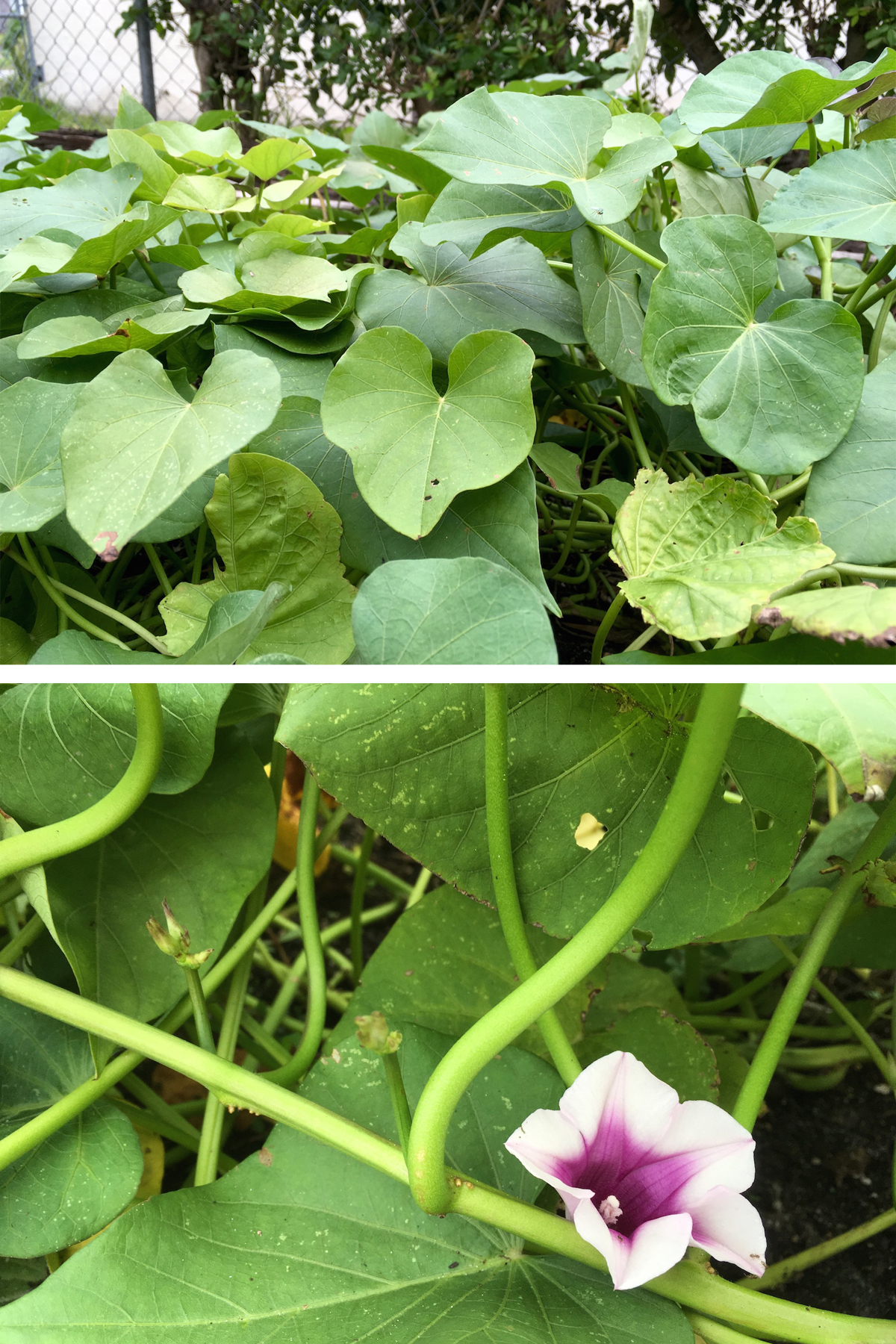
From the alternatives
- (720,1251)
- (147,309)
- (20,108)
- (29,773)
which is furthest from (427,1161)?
(20,108)

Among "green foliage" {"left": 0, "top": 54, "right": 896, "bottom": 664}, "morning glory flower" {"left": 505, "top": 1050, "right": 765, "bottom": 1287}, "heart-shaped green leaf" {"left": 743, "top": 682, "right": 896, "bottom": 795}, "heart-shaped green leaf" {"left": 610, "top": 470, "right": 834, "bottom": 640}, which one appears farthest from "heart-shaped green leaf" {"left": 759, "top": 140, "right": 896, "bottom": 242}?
"morning glory flower" {"left": 505, "top": 1050, "right": 765, "bottom": 1287}

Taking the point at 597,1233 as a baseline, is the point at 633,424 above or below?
above

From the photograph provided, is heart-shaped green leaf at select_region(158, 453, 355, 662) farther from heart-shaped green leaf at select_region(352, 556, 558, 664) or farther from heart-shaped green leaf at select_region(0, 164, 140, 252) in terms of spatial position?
heart-shaped green leaf at select_region(0, 164, 140, 252)

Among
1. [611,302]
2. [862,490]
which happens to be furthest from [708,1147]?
[611,302]

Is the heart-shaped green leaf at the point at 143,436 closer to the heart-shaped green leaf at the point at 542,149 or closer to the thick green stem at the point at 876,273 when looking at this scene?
the heart-shaped green leaf at the point at 542,149

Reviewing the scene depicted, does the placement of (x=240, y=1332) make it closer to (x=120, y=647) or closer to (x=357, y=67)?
(x=120, y=647)

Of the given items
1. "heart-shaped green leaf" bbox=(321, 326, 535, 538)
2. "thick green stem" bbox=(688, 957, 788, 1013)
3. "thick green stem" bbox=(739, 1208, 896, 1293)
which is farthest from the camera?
"thick green stem" bbox=(688, 957, 788, 1013)

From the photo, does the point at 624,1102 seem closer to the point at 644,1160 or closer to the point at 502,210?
the point at 644,1160
